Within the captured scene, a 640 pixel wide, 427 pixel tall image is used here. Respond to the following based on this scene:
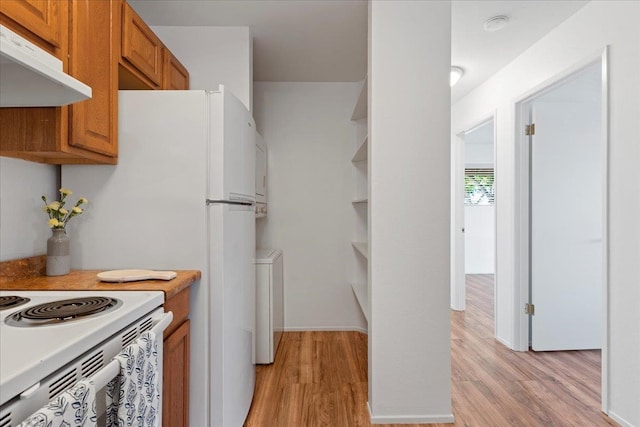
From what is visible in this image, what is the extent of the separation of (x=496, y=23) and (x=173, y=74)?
2186 mm

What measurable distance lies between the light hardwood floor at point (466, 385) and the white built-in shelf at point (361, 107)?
6.76 feet

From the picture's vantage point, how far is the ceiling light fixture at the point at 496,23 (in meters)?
2.36

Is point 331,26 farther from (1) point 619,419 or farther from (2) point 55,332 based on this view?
(1) point 619,419

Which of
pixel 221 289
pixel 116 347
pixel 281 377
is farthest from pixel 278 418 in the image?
pixel 116 347

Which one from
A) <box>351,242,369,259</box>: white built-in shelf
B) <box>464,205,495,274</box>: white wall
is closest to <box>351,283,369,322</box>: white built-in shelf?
<box>351,242,369,259</box>: white built-in shelf

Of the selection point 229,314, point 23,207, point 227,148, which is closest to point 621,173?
point 227,148

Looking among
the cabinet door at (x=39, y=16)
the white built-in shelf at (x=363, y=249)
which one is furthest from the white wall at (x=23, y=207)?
the white built-in shelf at (x=363, y=249)

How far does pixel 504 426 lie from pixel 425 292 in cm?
82

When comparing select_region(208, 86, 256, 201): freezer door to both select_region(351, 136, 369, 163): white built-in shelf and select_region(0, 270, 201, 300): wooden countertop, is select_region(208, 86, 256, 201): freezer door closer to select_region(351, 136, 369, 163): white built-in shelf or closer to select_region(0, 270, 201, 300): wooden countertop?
select_region(0, 270, 201, 300): wooden countertop

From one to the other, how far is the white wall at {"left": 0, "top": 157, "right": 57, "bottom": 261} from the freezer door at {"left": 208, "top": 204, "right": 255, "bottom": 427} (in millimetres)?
778

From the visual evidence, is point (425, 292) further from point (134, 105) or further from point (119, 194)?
point (134, 105)

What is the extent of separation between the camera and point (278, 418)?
6.53 feet

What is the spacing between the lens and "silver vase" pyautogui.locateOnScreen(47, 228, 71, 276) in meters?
1.48

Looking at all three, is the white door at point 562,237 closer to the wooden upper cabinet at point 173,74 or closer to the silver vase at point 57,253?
the wooden upper cabinet at point 173,74
